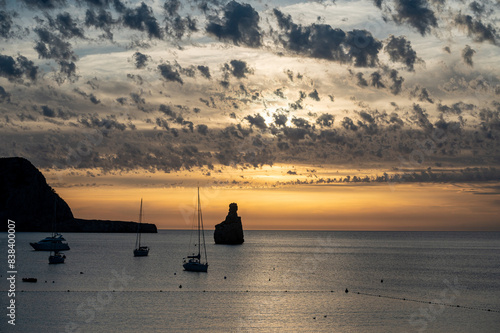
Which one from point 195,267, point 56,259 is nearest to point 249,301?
point 195,267

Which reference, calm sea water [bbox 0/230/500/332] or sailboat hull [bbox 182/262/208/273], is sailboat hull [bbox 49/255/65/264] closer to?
calm sea water [bbox 0/230/500/332]

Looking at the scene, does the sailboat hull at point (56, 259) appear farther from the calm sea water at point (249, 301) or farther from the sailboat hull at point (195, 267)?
the sailboat hull at point (195, 267)

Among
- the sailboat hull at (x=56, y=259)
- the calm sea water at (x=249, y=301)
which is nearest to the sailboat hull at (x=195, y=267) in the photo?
the calm sea water at (x=249, y=301)

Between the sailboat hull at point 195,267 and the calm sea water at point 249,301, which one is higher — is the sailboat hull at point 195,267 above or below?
above

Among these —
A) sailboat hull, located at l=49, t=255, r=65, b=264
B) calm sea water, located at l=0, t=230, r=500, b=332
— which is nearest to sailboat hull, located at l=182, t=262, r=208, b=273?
calm sea water, located at l=0, t=230, r=500, b=332

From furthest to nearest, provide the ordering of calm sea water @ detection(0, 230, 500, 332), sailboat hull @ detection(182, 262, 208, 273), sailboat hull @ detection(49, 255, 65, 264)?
1. sailboat hull @ detection(49, 255, 65, 264)
2. sailboat hull @ detection(182, 262, 208, 273)
3. calm sea water @ detection(0, 230, 500, 332)

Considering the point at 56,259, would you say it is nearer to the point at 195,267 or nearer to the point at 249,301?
the point at 195,267

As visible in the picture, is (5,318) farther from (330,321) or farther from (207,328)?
Result: (330,321)

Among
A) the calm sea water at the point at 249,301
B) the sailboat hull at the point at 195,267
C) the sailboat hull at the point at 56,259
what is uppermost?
the sailboat hull at the point at 56,259

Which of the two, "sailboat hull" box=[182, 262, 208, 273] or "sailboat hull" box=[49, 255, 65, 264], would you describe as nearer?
"sailboat hull" box=[182, 262, 208, 273]

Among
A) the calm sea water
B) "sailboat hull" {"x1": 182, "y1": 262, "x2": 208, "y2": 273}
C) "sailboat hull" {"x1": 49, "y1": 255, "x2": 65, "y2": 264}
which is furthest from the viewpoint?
"sailboat hull" {"x1": 49, "y1": 255, "x2": 65, "y2": 264}

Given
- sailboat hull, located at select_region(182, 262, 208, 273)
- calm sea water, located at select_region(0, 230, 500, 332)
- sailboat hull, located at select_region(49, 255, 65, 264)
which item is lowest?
calm sea water, located at select_region(0, 230, 500, 332)

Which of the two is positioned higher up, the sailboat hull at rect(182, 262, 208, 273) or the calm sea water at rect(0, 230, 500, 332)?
the sailboat hull at rect(182, 262, 208, 273)

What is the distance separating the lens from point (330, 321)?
68.8 m
